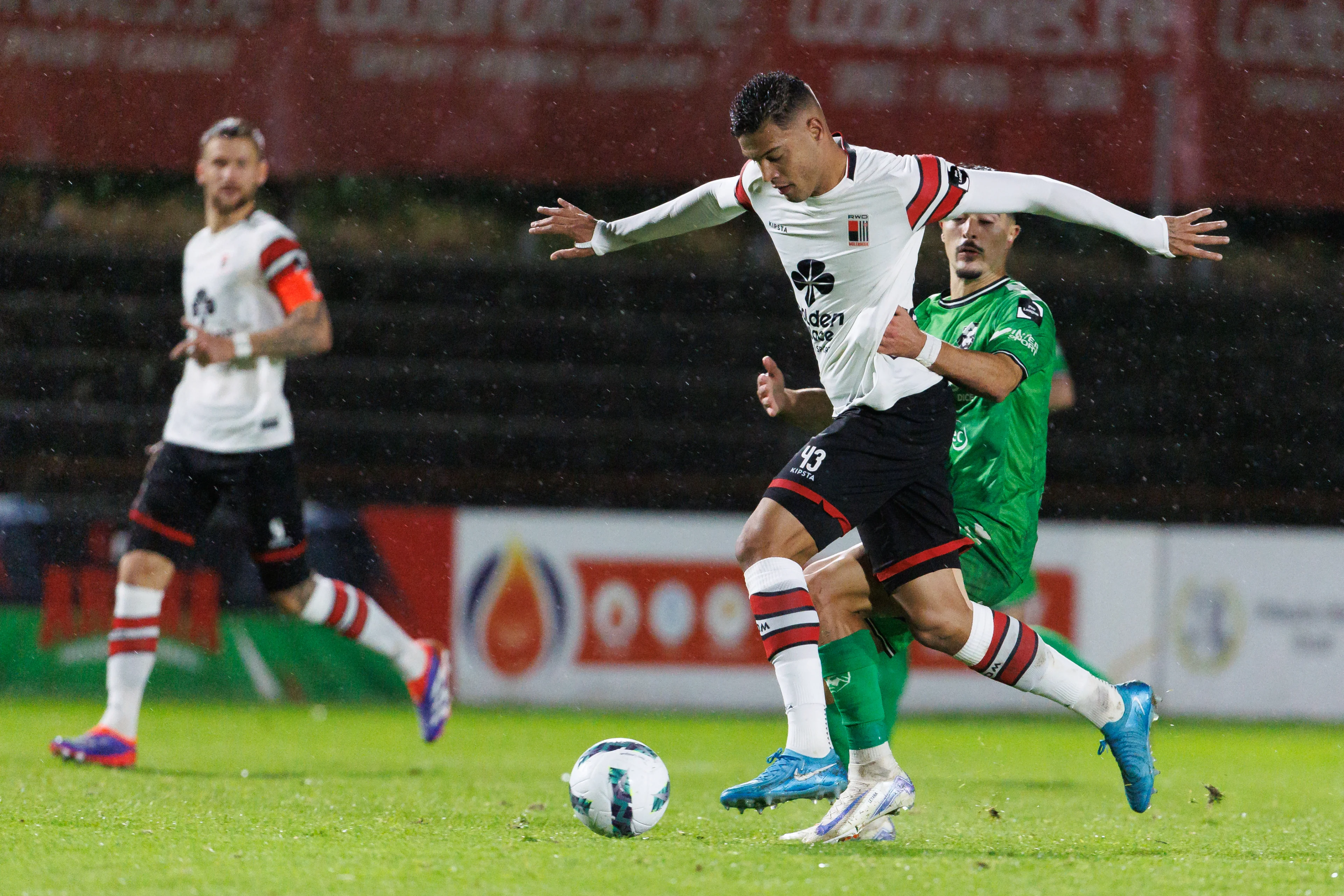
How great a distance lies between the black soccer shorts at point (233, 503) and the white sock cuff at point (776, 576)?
2.66 metres

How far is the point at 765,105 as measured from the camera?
4.01 m

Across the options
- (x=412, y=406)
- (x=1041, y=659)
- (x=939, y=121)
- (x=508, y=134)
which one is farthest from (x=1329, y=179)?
(x=1041, y=659)

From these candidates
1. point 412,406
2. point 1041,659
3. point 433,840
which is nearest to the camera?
point 433,840

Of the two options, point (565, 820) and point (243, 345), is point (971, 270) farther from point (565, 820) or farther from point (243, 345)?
point (243, 345)

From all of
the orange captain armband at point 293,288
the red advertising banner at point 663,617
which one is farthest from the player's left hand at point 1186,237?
the red advertising banner at point 663,617

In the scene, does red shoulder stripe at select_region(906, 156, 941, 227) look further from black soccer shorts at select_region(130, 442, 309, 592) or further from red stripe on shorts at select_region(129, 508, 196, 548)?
red stripe on shorts at select_region(129, 508, 196, 548)

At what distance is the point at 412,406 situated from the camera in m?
11.0

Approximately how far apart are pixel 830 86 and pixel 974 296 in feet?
→ 18.9

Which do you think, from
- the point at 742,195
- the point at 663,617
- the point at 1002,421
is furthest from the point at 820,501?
the point at 663,617

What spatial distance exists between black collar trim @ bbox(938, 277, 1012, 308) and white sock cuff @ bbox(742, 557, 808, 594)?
3.76 feet

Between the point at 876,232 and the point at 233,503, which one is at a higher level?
the point at 876,232

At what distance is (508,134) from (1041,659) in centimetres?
693

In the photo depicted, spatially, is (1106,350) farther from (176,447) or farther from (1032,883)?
(1032,883)

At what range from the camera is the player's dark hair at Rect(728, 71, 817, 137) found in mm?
4008
